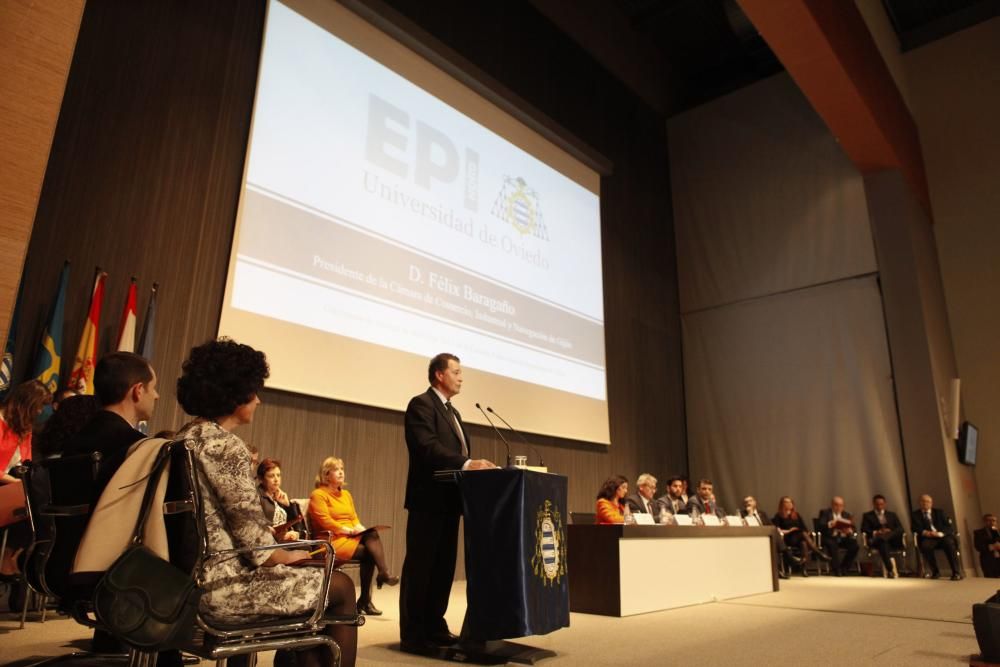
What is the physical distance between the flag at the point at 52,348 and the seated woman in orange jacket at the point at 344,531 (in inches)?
61.1

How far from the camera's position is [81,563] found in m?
1.36

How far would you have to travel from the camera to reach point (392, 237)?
5516 millimetres

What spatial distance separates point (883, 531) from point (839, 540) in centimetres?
49

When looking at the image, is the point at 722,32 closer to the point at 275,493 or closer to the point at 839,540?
the point at 839,540

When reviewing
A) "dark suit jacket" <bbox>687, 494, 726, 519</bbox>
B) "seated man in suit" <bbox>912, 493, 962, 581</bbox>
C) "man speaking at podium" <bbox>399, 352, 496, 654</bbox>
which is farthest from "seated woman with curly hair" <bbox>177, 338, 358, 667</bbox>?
"seated man in suit" <bbox>912, 493, 962, 581</bbox>

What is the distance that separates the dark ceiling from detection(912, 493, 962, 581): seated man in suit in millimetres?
6692

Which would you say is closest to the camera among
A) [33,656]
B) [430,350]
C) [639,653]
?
[33,656]

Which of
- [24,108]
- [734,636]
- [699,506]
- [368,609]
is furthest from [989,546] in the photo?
[24,108]

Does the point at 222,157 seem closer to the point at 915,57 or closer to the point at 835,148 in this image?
the point at 835,148

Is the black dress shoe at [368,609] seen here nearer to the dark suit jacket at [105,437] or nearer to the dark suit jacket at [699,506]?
the dark suit jacket at [105,437]

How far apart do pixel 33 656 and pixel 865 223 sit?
950 centimetres

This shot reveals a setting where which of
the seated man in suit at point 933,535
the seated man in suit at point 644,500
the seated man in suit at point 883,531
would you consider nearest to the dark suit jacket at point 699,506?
the seated man in suit at point 644,500

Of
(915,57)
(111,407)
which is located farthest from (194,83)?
(915,57)

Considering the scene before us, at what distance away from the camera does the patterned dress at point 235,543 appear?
1449mm
